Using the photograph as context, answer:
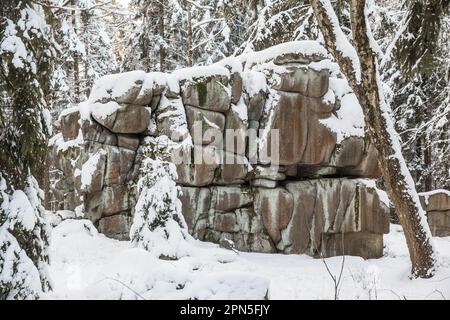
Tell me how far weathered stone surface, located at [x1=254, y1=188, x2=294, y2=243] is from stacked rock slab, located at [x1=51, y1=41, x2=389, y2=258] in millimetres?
30

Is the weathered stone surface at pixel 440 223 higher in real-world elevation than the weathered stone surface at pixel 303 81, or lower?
lower

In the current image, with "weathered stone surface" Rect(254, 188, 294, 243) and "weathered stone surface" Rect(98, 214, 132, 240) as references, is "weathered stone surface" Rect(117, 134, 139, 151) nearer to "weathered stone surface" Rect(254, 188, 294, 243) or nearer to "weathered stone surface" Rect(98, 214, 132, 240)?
"weathered stone surface" Rect(98, 214, 132, 240)

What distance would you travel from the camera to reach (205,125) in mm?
12250

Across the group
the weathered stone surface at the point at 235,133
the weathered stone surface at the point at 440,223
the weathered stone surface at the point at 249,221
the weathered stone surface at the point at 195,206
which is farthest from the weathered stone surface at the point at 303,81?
the weathered stone surface at the point at 440,223

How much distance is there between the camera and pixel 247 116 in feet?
41.5

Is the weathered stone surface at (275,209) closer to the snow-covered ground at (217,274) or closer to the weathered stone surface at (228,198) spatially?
the weathered stone surface at (228,198)

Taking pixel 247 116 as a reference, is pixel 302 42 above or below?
above

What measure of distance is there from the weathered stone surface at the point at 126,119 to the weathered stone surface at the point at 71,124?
1627 mm

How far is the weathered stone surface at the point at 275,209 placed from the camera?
12125mm

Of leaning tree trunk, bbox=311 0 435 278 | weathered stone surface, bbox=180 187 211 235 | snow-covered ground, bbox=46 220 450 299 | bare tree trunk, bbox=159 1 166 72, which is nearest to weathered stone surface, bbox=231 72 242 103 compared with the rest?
weathered stone surface, bbox=180 187 211 235

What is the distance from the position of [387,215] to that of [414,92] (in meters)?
9.22

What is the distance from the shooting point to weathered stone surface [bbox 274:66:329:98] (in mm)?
12484
